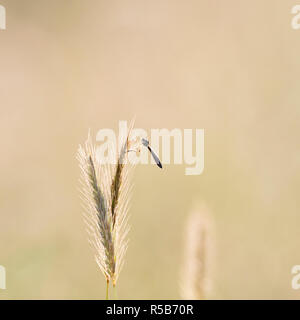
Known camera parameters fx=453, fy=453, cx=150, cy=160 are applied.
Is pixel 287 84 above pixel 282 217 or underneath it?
above

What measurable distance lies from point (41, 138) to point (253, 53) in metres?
2.04

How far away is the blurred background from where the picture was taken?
2803 mm

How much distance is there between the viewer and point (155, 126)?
386 centimetres

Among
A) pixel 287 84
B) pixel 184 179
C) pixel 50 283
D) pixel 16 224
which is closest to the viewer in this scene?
pixel 50 283

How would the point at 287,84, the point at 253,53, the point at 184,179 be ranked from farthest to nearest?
the point at 253,53 < the point at 287,84 < the point at 184,179

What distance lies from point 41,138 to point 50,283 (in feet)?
4.94

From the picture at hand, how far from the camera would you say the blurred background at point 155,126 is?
280cm

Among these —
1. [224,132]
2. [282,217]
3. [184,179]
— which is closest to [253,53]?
[224,132]

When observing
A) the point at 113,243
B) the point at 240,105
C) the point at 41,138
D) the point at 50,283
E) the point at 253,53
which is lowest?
the point at 50,283
